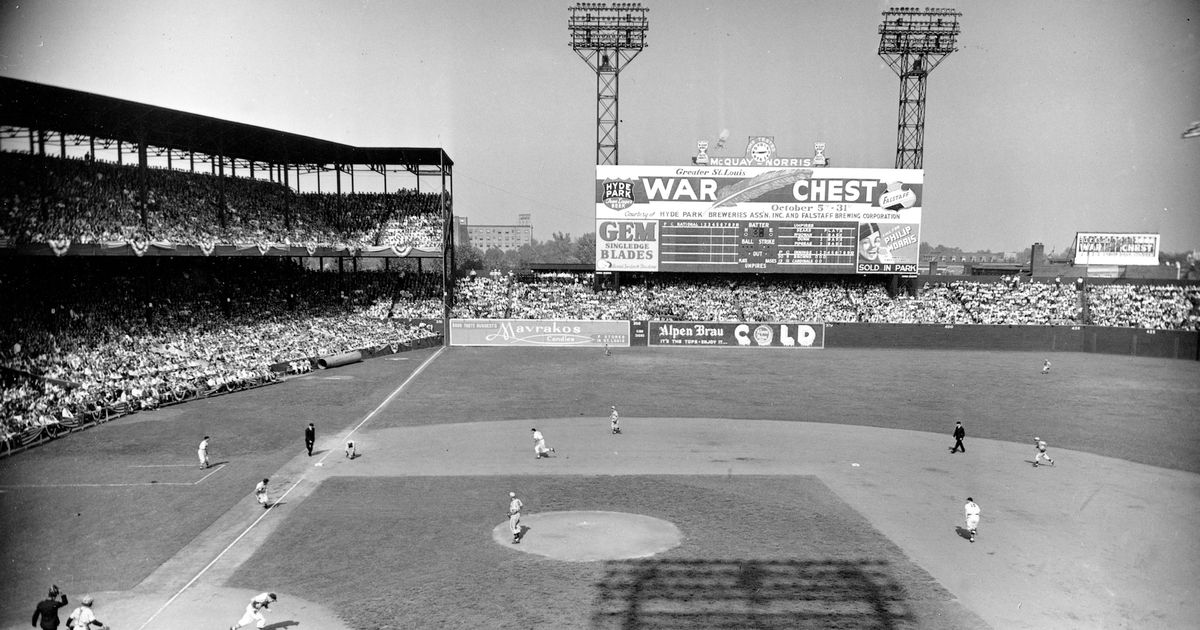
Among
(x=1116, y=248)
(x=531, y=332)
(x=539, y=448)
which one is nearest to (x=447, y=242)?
(x=531, y=332)

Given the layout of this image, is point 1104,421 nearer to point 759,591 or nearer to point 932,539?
point 932,539

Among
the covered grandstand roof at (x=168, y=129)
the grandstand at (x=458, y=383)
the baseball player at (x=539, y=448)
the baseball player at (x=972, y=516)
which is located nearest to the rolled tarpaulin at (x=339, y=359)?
the grandstand at (x=458, y=383)

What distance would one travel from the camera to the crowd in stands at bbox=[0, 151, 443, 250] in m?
33.1

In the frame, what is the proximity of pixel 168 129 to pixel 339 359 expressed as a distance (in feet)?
53.8

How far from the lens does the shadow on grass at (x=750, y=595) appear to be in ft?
39.4

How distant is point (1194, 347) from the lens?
1820 inches

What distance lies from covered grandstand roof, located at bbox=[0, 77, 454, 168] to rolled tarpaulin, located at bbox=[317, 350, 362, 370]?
15.1 meters

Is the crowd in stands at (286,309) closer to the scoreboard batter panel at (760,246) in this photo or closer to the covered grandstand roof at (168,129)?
the scoreboard batter panel at (760,246)

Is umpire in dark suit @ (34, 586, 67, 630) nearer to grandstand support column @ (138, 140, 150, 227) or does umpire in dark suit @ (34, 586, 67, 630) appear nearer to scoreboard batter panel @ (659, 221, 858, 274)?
grandstand support column @ (138, 140, 150, 227)

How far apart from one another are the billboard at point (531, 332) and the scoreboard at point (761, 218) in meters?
6.19

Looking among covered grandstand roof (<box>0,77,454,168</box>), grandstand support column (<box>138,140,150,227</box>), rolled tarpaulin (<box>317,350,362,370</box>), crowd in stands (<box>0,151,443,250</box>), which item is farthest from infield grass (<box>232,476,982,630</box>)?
grandstand support column (<box>138,140,150,227</box>)

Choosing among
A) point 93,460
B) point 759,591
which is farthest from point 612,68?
point 759,591

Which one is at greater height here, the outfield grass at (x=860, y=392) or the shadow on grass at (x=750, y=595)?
the outfield grass at (x=860, y=392)

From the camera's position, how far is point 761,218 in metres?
55.2
